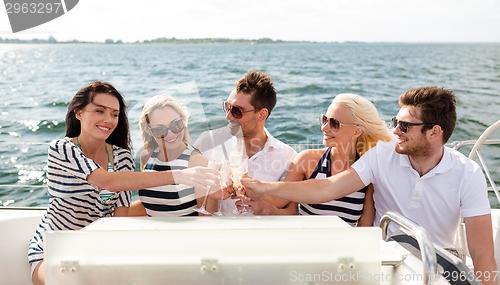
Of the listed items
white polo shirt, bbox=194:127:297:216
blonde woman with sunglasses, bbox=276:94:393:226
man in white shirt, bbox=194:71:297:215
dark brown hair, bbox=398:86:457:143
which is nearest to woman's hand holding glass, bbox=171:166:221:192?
man in white shirt, bbox=194:71:297:215

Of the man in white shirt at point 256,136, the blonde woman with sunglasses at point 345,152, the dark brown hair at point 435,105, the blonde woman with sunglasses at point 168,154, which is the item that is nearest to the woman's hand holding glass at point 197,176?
the blonde woman with sunglasses at point 168,154

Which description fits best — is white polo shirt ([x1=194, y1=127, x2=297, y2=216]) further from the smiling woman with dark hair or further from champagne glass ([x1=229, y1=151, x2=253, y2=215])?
the smiling woman with dark hair

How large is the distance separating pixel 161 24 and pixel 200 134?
1126 inches

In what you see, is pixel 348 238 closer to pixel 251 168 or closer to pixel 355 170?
pixel 355 170

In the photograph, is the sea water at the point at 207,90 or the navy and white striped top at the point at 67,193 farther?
the sea water at the point at 207,90

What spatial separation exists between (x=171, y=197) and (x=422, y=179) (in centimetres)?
93

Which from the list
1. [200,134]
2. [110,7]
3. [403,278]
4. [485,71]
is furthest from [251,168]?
[110,7]

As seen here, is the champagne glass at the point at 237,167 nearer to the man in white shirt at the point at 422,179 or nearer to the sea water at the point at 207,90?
the man in white shirt at the point at 422,179

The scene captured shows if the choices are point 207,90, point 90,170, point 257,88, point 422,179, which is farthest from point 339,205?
point 207,90

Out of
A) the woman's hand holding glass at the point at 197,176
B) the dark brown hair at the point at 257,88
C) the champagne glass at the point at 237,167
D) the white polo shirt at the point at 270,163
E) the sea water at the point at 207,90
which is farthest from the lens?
the sea water at the point at 207,90

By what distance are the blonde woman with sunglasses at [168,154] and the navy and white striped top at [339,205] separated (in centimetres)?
46

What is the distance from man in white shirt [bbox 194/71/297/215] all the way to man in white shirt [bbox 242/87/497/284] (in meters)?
0.19

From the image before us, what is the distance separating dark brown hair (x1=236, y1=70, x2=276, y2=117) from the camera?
2.48 m

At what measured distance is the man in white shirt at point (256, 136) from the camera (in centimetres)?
219
